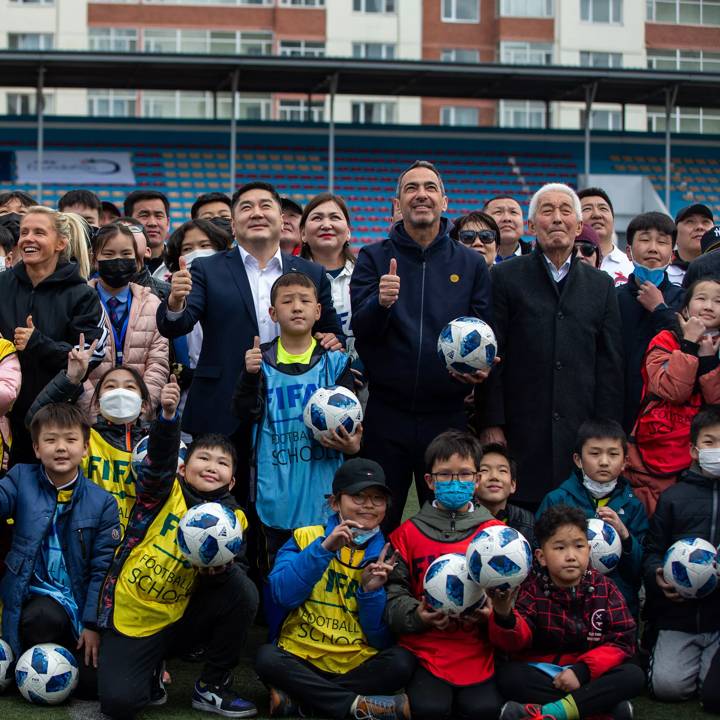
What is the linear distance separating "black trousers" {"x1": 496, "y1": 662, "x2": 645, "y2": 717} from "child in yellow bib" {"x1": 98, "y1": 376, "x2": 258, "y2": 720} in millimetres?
1204

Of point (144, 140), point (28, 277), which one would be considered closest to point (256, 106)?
point (144, 140)

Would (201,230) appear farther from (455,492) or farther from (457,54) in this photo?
(457,54)

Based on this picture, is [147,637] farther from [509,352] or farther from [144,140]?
[144,140]

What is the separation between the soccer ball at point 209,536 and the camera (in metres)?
5.31

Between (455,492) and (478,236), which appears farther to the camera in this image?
(478,236)

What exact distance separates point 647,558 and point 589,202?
10.8 ft

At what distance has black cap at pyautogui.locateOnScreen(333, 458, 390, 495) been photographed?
5.50 meters

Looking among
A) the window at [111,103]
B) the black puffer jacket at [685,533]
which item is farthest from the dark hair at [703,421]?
the window at [111,103]

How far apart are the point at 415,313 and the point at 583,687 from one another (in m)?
2.09

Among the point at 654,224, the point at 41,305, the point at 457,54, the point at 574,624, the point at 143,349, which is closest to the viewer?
the point at 574,624

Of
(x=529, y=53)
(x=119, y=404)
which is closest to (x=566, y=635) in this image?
(x=119, y=404)

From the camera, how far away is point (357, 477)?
5.52 meters

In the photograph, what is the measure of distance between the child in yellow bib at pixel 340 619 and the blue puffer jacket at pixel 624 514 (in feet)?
3.37

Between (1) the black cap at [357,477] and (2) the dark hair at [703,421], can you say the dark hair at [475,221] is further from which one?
(1) the black cap at [357,477]
